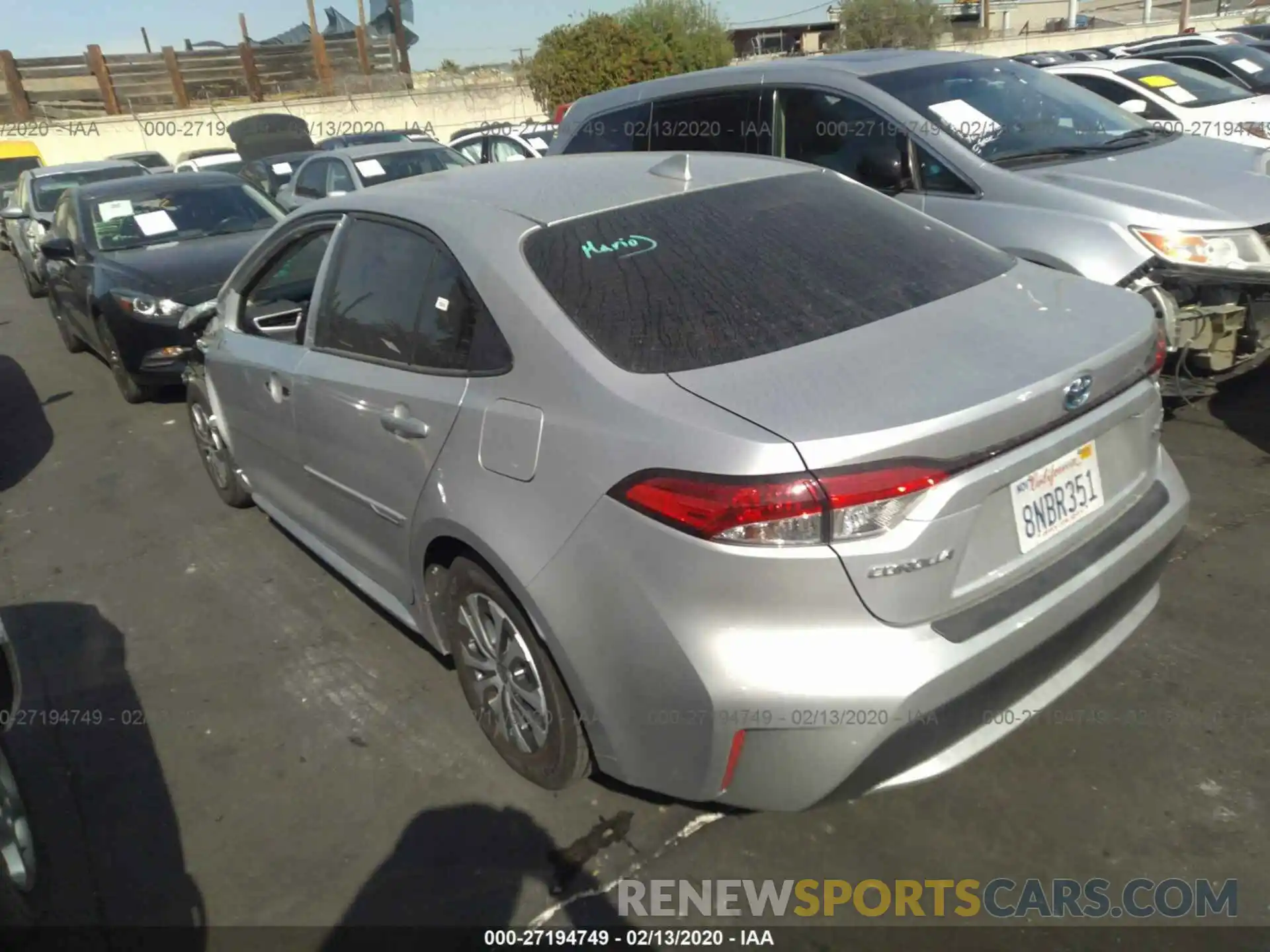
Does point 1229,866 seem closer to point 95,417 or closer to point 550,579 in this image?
point 550,579

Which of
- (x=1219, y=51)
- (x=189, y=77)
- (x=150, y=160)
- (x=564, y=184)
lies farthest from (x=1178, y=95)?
(x=189, y=77)

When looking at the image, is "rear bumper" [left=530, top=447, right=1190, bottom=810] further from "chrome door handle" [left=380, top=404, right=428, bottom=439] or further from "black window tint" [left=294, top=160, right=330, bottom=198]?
"black window tint" [left=294, top=160, right=330, bottom=198]

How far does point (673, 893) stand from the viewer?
259 centimetres

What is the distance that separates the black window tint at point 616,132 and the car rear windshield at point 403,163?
4.04 metres

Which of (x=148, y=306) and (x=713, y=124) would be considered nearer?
(x=713, y=124)

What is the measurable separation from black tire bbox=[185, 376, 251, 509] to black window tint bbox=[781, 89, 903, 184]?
3.54 m

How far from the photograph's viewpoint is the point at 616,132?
22.3ft

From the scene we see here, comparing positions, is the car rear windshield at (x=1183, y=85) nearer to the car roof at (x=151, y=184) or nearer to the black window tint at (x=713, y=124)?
the black window tint at (x=713, y=124)

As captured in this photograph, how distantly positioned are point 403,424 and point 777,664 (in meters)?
1.40

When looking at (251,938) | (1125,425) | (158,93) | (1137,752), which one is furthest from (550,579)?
(158,93)

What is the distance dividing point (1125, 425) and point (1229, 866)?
1.14 m

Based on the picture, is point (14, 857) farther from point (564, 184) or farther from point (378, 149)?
point (378, 149)

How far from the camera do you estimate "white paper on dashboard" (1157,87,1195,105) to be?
32.3ft

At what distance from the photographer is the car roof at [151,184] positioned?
8.16m
